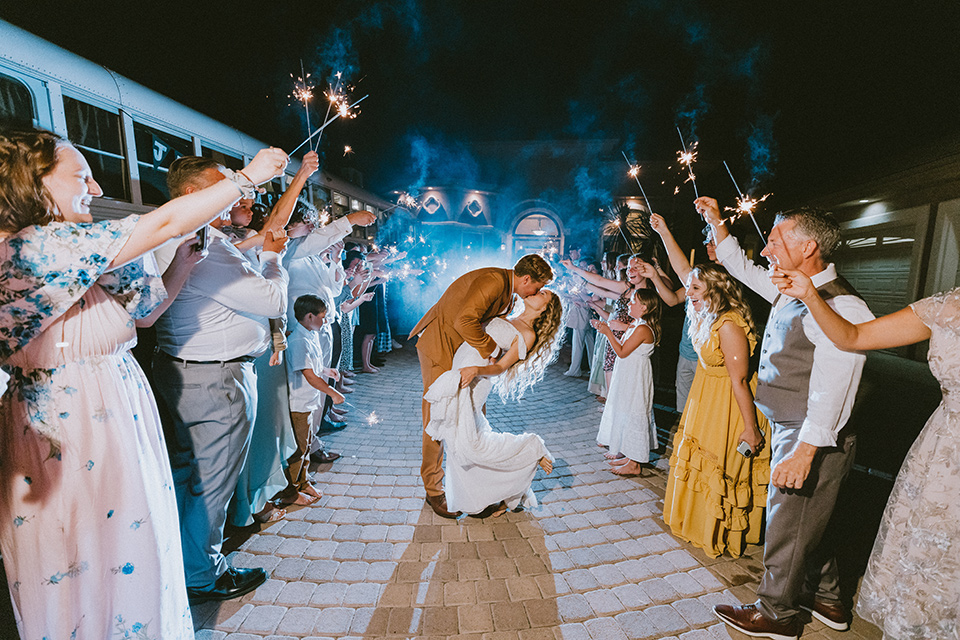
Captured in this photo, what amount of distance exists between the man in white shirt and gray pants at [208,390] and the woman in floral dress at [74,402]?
769 mm

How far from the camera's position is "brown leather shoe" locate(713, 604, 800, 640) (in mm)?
2203

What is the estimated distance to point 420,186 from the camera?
18.0m

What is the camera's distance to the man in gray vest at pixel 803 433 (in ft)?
6.31

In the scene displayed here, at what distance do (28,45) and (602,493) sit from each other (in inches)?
270

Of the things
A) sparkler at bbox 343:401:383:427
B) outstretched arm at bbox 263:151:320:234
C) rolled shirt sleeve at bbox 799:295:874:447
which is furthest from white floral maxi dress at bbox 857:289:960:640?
sparkler at bbox 343:401:383:427

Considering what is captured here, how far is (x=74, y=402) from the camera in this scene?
4.59ft

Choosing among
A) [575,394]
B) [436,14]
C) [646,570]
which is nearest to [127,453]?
[646,570]

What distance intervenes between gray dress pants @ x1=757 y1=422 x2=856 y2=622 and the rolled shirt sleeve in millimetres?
261

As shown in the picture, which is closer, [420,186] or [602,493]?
[602,493]

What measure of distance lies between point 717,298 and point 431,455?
280 centimetres

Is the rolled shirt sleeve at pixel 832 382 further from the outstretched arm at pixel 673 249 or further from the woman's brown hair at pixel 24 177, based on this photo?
the woman's brown hair at pixel 24 177

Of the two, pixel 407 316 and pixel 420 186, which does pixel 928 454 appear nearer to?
pixel 407 316

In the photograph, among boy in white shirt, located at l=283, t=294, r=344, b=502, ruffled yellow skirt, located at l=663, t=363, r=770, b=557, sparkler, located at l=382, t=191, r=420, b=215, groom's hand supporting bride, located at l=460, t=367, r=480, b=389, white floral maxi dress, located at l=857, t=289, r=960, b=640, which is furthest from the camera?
sparkler, located at l=382, t=191, r=420, b=215

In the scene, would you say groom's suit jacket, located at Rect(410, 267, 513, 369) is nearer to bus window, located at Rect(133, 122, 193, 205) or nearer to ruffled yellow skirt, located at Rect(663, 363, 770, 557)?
ruffled yellow skirt, located at Rect(663, 363, 770, 557)
